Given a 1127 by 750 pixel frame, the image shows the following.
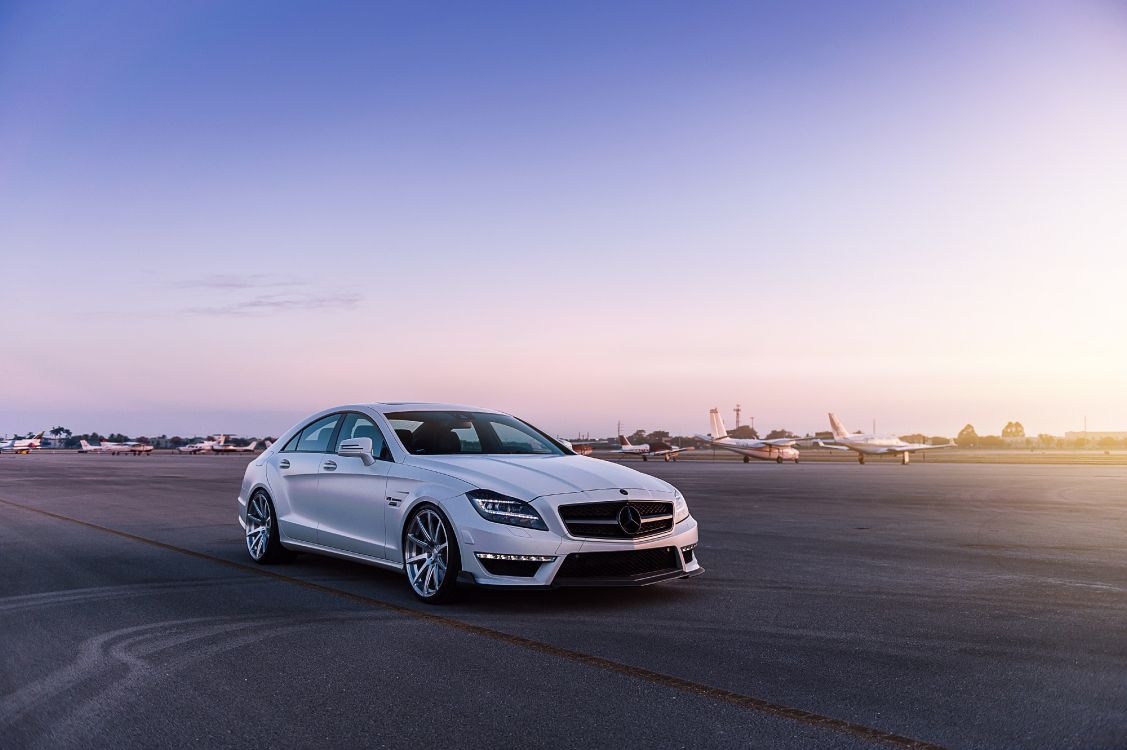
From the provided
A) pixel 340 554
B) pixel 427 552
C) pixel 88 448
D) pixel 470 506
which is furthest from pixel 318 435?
pixel 88 448

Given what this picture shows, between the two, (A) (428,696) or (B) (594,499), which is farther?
(B) (594,499)

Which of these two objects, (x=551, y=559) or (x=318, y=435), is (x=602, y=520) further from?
(x=318, y=435)

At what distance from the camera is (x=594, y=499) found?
7246mm

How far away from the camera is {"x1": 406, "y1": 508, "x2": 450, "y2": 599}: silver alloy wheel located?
7418 mm

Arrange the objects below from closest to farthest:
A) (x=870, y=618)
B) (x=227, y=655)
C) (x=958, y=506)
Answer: (x=227, y=655) → (x=870, y=618) → (x=958, y=506)

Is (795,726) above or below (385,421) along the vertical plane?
below

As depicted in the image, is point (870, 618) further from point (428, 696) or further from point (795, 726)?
point (428, 696)

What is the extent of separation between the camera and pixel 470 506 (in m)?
7.26

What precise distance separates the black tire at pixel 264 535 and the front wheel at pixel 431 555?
2678 mm

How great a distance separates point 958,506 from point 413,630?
1559 centimetres

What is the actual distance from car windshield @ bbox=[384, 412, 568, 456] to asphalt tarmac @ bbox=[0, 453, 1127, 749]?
4.54 feet

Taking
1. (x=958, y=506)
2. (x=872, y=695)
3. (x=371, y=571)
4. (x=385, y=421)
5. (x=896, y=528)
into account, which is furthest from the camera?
(x=958, y=506)

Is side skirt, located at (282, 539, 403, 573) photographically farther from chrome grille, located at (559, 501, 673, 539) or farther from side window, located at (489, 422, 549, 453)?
chrome grille, located at (559, 501, 673, 539)

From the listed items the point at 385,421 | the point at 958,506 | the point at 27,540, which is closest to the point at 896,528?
the point at 958,506
